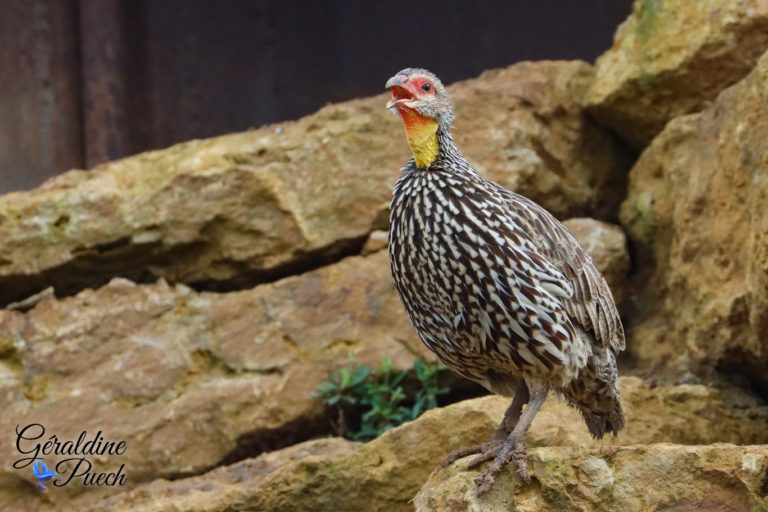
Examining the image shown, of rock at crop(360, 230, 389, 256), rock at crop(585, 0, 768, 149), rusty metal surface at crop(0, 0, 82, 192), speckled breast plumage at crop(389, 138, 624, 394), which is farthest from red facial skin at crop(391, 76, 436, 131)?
rusty metal surface at crop(0, 0, 82, 192)

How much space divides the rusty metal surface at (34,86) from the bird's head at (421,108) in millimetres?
3853

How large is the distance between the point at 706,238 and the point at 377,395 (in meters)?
1.88

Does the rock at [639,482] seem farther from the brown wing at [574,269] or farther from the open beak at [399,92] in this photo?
the open beak at [399,92]

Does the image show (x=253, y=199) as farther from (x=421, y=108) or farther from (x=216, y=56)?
(x=421, y=108)

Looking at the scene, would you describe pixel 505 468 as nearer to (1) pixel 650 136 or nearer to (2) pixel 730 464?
(2) pixel 730 464

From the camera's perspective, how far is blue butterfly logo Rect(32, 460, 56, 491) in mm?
6289

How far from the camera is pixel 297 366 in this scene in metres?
6.64

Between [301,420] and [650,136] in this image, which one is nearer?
[301,420]

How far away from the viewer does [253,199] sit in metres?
7.04

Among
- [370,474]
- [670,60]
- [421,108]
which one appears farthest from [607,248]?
[421,108]

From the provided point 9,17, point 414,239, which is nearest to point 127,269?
point 9,17

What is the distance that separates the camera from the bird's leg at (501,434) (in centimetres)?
462

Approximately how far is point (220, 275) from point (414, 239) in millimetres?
2586

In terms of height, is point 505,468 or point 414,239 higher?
point 414,239
